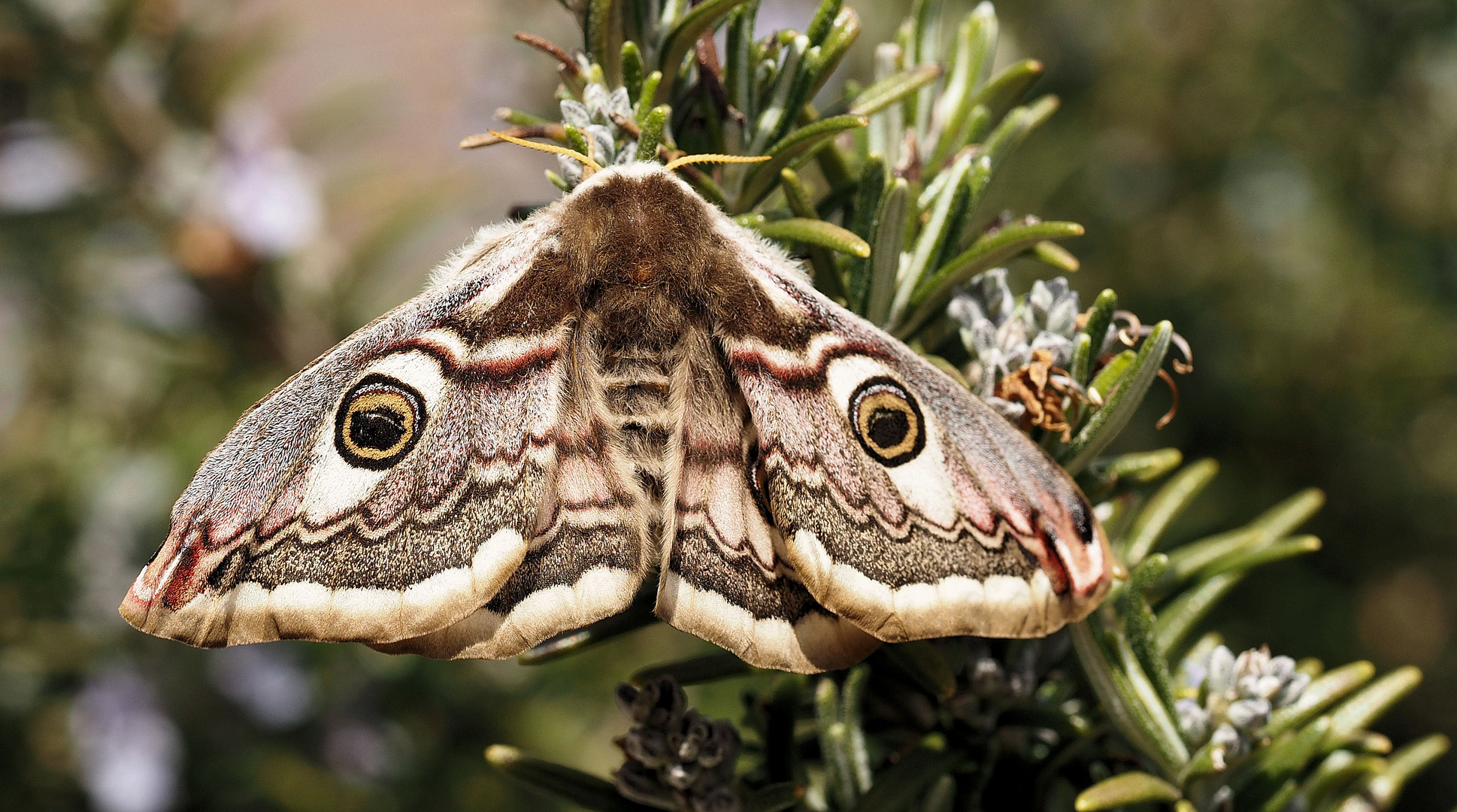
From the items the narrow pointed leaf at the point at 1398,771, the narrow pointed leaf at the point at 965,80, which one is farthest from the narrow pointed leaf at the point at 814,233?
the narrow pointed leaf at the point at 1398,771

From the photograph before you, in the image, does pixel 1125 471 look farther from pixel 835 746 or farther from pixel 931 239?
pixel 835 746

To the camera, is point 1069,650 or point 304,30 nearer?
point 1069,650

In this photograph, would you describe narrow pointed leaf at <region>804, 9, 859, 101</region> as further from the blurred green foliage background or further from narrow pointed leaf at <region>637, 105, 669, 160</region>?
the blurred green foliage background

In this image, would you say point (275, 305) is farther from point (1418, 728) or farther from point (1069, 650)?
point (1418, 728)

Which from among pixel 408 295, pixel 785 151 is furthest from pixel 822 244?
pixel 408 295

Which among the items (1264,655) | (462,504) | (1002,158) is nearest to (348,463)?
(462,504)

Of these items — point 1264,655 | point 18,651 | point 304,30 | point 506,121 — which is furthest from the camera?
point 304,30

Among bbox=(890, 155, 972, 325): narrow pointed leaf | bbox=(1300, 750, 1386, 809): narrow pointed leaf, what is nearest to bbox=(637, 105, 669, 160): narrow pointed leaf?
bbox=(890, 155, 972, 325): narrow pointed leaf

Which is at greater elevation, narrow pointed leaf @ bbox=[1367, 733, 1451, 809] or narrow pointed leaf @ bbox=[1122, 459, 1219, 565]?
narrow pointed leaf @ bbox=[1122, 459, 1219, 565]
